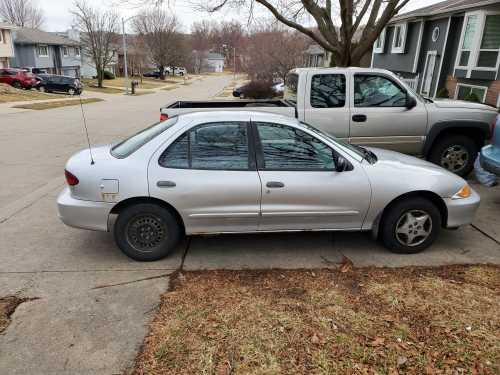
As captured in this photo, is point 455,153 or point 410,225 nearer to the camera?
point 410,225

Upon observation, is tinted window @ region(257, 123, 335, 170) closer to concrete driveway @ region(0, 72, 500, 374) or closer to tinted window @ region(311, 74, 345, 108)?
concrete driveway @ region(0, 72, 500, 374)

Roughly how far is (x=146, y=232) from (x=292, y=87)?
4276mm

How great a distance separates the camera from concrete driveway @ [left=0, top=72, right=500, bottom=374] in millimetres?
2910

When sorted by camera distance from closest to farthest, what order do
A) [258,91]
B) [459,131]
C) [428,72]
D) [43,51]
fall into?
[459,131], [428,72], [258,91], [43,51]

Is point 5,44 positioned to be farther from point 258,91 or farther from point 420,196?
point 420,196

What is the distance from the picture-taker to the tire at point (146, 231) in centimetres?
402

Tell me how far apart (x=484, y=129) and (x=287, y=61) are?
26963 millimetres

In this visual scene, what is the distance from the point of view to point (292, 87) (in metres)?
7.22

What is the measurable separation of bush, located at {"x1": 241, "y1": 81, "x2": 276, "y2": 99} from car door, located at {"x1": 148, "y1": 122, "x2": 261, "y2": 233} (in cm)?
2088

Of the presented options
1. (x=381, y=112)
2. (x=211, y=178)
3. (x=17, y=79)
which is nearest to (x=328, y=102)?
(x=381, y=112)

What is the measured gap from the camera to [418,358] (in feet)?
9.25

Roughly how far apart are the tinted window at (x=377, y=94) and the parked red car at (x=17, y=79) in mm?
32914

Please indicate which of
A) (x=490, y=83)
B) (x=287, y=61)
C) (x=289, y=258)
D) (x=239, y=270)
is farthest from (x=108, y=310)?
(x=287, y=61)

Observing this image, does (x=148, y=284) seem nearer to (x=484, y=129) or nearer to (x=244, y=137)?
(x=244, y=137)
